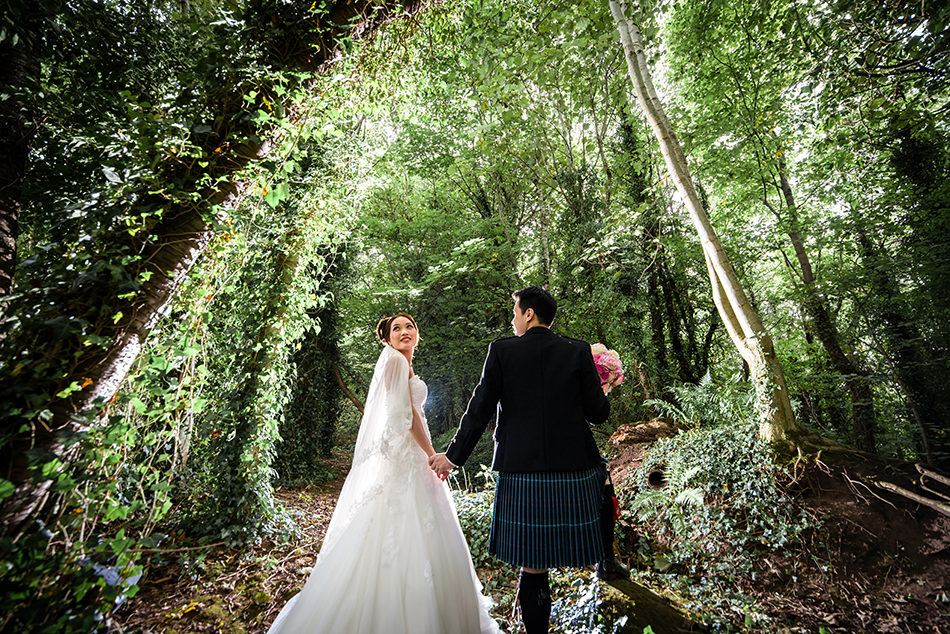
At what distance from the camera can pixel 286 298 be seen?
427cm

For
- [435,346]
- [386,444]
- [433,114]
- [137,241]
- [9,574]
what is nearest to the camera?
→ [9,574]

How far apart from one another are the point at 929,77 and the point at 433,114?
855cm

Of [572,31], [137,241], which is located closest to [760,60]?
[572,31]

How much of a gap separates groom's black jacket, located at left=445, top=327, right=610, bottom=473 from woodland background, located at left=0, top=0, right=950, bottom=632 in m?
1.68

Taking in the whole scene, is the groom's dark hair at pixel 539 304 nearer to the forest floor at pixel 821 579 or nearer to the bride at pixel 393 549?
the bride at pixel 393 549

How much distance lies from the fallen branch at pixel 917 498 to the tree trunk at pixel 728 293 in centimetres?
67

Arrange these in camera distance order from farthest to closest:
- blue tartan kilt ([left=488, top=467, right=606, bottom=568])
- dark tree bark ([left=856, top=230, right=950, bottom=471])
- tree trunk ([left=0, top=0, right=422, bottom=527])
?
1. dark tree bark ([left=856, top=230, right=950, bottom=471])
2. blue tartan kilt ([left=488, top=467, right=606, bottom=568])
3. tree trunk ([left=0, top=0, right=422, bottom=527])

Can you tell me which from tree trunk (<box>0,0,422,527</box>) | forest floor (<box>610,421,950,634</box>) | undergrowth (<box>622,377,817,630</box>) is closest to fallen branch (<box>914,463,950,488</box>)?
forest floor (<box>610,421,950,634</box>)

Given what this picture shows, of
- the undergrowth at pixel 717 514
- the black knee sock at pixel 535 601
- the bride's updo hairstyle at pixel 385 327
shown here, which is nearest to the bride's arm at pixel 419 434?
the bride's updo hairstyle at pixel 385 327

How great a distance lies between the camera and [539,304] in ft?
8.17

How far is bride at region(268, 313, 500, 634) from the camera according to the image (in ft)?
7.38

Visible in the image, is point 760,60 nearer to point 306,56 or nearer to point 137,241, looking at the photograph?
point 306,56

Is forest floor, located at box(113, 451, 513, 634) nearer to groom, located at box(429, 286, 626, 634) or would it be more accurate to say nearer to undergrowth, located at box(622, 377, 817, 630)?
groom, located at box(429, 286, 626, 634)

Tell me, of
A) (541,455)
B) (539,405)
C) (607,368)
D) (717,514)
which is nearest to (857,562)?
(717,514)
